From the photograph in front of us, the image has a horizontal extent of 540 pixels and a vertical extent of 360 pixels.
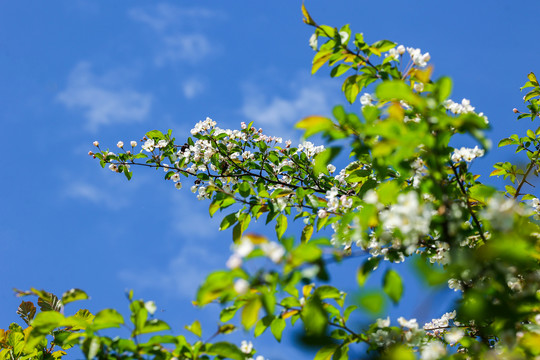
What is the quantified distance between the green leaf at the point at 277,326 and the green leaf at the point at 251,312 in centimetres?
45

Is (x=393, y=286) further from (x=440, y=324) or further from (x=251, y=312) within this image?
(x=440, y=324)

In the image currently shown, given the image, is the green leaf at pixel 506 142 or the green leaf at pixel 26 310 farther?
the green leaf at pixel 506 142

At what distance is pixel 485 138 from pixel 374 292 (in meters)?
0.77

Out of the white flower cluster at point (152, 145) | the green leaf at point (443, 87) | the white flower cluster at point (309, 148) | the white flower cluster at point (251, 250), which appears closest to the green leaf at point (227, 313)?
the white flower cluster at point (251, 250)

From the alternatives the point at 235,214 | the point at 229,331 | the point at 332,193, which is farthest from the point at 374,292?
the point at 235,214

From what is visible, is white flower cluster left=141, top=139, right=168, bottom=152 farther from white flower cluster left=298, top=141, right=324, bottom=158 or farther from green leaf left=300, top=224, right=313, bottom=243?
green leaf left=300, top=224, right=313, bottom=243

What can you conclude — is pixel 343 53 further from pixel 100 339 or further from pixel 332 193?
pixel 100 339

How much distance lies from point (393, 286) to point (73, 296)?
4.04 ft

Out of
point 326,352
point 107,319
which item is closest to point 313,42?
point 326,352

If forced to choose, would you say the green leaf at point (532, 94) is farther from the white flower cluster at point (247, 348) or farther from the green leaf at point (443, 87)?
the white flower cluster at point (247, 348)

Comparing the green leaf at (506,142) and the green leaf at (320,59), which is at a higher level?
the green leaf at (506,142)

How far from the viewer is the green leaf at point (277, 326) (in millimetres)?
1889

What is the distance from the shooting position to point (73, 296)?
1.72 metres

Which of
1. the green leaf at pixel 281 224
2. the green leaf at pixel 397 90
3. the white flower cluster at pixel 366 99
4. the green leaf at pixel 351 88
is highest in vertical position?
the green leaf at pixel 351 88
